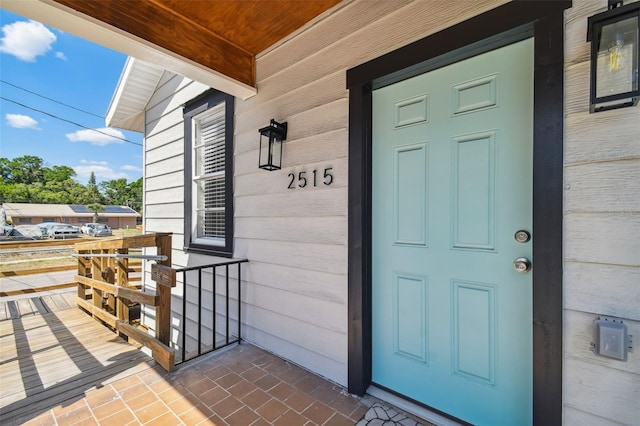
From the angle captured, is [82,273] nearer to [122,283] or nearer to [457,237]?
[122,283]

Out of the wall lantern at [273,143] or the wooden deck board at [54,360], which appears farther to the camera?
the wall lantern at [273,143]

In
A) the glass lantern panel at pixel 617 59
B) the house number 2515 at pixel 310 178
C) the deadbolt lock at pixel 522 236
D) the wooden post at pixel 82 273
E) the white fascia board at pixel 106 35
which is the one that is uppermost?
the white fascia board at pixel 106 35

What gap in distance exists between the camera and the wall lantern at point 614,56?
90 cm

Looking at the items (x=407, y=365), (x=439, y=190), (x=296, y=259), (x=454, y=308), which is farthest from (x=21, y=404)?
(x=439, y=190)

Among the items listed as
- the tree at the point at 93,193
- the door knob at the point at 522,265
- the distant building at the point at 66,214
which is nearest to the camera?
the door knob at the point at 522,265

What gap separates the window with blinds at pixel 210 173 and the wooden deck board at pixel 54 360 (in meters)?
1.36

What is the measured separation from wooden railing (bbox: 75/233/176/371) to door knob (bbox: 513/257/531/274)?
2.21 m

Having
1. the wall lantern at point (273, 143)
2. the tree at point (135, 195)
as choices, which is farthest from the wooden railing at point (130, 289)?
the tree at point (135, 195)

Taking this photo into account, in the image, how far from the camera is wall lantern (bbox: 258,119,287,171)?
2.12 m

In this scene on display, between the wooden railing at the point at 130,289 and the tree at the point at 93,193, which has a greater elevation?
the tree at the point at 93,193

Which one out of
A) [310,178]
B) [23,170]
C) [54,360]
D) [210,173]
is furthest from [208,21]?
[23,170]

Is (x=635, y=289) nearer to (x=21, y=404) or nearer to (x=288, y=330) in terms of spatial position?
(x=288, y=330)

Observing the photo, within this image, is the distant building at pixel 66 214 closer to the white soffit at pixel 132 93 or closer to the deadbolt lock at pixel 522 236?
the white soffit at pixel 132 93

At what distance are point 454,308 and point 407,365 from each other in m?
0.48
